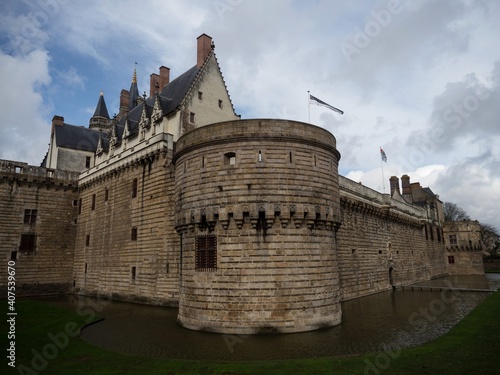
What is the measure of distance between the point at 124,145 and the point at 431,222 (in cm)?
4737

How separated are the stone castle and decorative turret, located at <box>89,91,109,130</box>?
1052 centimetres

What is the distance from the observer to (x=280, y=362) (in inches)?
452

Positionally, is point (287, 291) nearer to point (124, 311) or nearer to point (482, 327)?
point (482, 327)

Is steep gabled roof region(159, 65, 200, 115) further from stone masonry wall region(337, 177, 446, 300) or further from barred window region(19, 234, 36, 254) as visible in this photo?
barred window region(19, 234, 36, 254)

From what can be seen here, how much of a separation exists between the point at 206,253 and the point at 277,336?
503 centimetres

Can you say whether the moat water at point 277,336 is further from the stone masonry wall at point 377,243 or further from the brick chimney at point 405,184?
the brick chimney at point 405,184

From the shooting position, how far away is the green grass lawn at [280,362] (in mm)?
10547

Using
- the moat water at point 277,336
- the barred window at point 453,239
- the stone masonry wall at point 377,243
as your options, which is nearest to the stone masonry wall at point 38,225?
the moat water at point 277,336

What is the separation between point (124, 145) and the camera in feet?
110

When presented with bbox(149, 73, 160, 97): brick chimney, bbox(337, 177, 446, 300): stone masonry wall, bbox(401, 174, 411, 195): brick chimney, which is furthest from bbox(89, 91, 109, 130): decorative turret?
bbox(401, 174, 411, 195): brick chimney

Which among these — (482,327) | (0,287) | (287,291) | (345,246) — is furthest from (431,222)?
(0,287)

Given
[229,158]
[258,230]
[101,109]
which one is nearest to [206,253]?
[258,230]

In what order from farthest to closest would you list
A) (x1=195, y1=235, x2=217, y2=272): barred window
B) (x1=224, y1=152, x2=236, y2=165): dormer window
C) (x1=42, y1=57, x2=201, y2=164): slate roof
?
(x1=42, y1=57, x2=201, y2=164): slate roof
(x1=224, y1=152, x2=236, y2=165): dormer window
(x1=195, y1=235, x2=217, y2=272): barred window

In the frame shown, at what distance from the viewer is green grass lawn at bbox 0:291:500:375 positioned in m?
10.5
